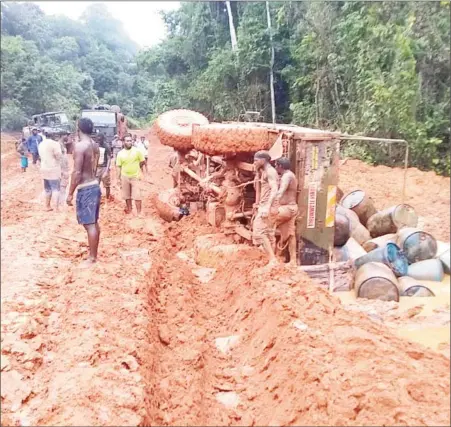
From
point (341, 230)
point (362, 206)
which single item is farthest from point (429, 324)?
point (362, 206)

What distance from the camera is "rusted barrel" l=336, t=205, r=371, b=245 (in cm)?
698

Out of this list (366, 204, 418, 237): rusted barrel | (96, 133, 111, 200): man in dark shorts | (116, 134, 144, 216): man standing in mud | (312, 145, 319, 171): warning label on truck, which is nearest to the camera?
(312, 145, 319, 171): warning label on truck

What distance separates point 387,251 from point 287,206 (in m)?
1.13

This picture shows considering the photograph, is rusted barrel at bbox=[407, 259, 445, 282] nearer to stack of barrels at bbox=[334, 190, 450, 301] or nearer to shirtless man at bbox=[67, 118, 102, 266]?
stack of barrels at bbox=[334, 190, 450, 301]

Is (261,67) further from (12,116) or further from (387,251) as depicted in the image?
(12,116)

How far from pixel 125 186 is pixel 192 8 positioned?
117 inches

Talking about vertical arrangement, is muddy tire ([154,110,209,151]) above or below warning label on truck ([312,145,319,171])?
above

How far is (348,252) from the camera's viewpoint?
651 cm

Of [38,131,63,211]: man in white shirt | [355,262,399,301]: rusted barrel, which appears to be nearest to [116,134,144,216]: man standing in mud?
[38,131,63,211]: man in white shirt

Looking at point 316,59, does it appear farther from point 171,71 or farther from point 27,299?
point 27,299

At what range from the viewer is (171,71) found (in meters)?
8.09

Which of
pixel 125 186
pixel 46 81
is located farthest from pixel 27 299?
pixel 125 186

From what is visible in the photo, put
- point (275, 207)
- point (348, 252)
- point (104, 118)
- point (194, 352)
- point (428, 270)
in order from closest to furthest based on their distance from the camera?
point (194, 352), point (428, 270), point (275, 207), point (348, 252), point (104, 118)

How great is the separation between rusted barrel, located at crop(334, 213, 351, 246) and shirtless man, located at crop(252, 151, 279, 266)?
2.82ft
